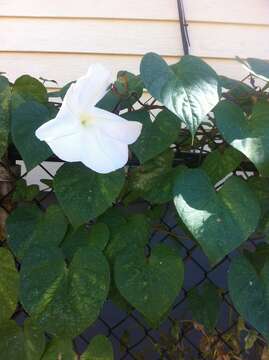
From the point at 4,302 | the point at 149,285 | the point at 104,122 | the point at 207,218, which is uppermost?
the point at 104,122

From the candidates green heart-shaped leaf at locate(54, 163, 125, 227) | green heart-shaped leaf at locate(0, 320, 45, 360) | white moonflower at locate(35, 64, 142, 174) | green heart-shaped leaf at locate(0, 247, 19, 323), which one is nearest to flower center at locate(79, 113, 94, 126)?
white moonflower at locate(35, 64, 142, 174)

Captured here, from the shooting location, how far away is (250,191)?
1.06 metres

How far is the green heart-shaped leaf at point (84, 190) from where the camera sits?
102 cm

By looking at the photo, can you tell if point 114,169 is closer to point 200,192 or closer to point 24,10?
point 200,192

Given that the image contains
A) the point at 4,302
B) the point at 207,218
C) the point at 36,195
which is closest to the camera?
the point at 207,218

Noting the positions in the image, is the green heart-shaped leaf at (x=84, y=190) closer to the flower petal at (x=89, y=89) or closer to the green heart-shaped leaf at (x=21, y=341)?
the flower petal at (x=89, y=89)

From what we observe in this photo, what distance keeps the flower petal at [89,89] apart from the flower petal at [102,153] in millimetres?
63

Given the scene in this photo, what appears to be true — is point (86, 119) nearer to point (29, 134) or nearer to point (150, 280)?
point (29, 134)

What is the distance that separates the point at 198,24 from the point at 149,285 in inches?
53.8

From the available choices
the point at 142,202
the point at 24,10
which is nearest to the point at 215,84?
the point at 142,202

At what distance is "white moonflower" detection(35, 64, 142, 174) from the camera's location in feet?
3.13

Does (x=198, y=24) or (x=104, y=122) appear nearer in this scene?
(x=104, y=122)

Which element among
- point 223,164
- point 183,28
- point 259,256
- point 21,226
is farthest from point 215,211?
point 183,28

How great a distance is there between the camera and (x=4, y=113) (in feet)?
3.58
